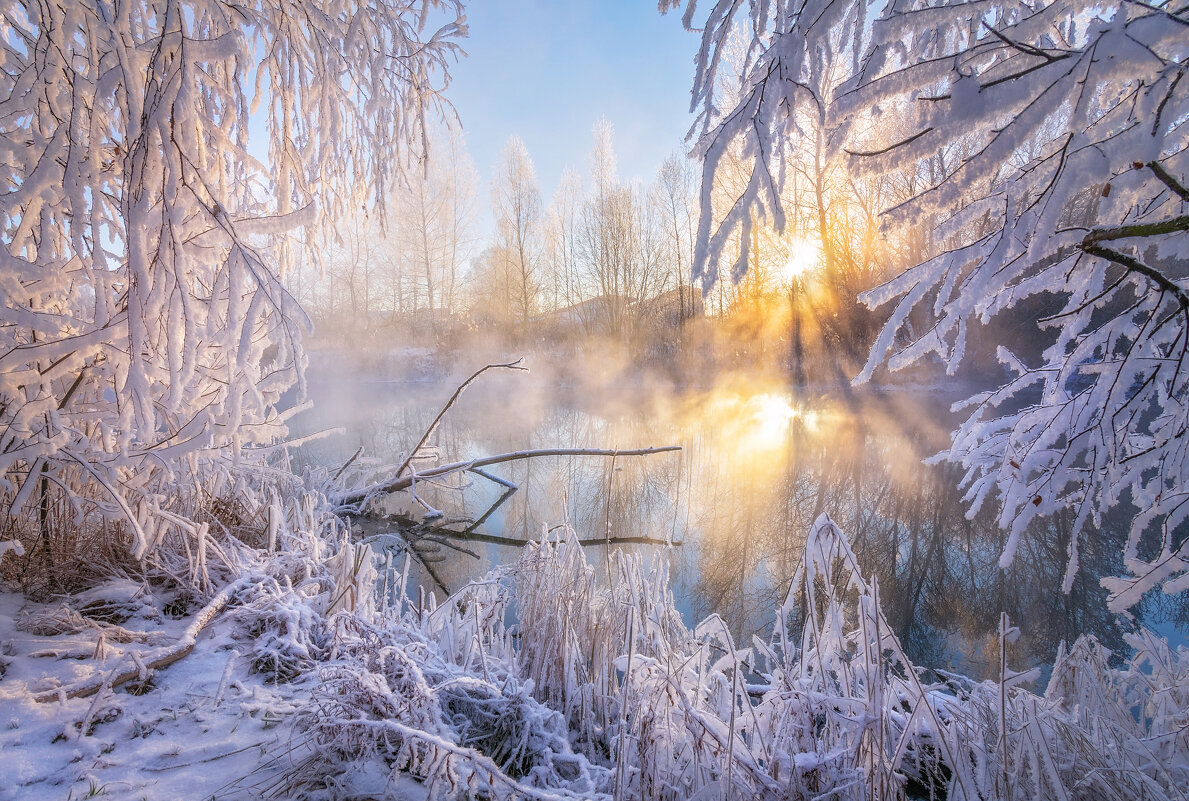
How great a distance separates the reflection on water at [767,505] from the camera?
3.52 m

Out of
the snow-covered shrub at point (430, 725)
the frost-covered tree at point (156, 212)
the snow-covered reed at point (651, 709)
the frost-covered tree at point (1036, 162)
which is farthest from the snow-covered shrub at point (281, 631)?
the frost-covered tree at point (1036, 162)

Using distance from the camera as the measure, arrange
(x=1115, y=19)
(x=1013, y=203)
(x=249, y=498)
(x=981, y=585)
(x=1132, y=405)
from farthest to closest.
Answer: (x=981, y=585) → (x=249, y=498) → (x=1132, y=405) → (x=1013, y=203) → (x=1115, y=19)

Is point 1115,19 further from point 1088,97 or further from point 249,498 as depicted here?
point 249,498

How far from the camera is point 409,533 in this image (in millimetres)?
4871

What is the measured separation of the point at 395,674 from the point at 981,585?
168 inches

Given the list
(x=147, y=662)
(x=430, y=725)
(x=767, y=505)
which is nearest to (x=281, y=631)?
(x=147, y=662)

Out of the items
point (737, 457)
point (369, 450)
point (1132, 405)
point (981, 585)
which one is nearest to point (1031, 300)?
point (737, 457)

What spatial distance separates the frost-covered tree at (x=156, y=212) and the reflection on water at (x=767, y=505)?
1.50 metres

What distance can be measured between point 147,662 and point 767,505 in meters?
5.12

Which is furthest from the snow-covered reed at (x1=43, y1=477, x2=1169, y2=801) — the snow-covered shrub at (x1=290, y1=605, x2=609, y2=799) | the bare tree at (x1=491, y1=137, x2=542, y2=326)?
the bare tree at (x1=491, y1=137, x2=542, y2=326)

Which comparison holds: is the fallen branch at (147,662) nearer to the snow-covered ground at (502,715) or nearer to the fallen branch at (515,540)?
the snow-covered ground at (502,715)

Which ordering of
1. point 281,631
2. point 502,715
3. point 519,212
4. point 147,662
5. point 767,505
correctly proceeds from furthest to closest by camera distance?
point 519,212 < point 767,505 < point 281,631 < point 502,715 < point 147,662

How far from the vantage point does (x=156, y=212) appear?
53.2 inches

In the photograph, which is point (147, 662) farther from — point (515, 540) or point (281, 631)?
point (515, 540)
